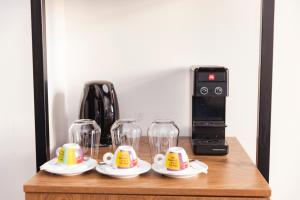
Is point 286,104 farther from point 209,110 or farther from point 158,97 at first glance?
point 158,97

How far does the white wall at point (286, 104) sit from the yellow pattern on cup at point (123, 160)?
2.80ft

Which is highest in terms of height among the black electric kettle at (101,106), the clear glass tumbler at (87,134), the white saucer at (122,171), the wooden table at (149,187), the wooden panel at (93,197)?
the black electric kettle at (101,106)

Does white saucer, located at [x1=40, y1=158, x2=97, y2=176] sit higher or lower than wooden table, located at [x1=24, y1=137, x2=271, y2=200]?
higher

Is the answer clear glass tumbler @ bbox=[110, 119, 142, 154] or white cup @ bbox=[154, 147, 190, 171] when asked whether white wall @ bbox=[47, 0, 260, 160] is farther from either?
white cup @ bbox=[154, 147, 190, 171]

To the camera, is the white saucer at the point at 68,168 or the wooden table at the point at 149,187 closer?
the wooden table at the point at 149,187

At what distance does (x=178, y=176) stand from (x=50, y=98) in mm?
690

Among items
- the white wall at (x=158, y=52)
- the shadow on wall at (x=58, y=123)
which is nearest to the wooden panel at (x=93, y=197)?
the shadow on wall at (x=58, y=123)

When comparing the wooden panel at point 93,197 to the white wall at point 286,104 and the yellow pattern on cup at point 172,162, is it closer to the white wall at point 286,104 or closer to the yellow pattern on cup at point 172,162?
the yellow pattern on cup at point 172,162

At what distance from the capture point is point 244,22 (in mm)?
1857

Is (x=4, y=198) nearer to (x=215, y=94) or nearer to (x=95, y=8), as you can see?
(x=95, y=8)

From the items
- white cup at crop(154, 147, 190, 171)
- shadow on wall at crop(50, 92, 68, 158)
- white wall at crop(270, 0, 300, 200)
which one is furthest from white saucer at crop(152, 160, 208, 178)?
white wall at crop(270, 0, 300, 200)

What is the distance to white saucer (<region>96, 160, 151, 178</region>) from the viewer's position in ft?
4.23

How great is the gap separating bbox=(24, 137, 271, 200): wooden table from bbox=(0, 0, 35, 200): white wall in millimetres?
587

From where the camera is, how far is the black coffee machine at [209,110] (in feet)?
5.08
